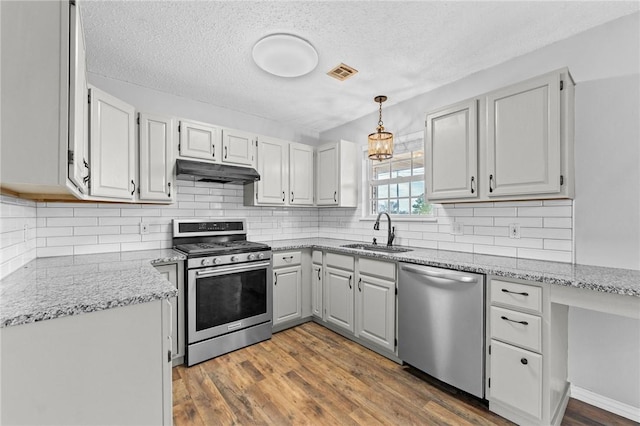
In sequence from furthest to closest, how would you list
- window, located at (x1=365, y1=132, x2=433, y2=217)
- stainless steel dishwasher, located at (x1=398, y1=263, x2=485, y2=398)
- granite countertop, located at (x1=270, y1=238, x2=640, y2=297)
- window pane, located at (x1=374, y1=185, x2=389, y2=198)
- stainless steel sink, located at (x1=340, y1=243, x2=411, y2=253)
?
window pane, located at (x1=374, y1=185, x2=389, y2=198) < window, located at (x1=365, y1=132, x2=433, y2=217) < stainless steel sink, located at (x1=340, y1=243, x2=411, y2=253) < stainless steel dishwasher, located at (x1=398, y1=263, x2=485, y2=398) < granite countertop, located at (x1=270, y1=238, x2=640, y2=297)

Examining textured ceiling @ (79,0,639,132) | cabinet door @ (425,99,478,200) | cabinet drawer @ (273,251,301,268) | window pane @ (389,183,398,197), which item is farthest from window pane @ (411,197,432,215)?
cabinet drawer @ (273,251,301,268)

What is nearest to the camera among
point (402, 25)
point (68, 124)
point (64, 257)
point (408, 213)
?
point (68, 124)

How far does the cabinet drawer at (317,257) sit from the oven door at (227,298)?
1.91 ft

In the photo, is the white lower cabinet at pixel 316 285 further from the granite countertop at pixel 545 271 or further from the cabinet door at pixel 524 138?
the cabinet door at pixel 524 138

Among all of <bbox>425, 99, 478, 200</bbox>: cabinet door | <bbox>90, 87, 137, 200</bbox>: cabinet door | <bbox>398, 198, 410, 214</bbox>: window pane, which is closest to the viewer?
<bbox>90, 87, 137, 200</bbox>: cabinet door

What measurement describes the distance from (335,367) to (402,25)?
8.61ft

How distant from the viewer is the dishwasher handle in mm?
1951

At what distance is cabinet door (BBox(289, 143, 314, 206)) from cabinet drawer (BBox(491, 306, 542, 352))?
239 cm

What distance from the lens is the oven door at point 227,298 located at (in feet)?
7.97

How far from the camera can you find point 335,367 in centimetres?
240

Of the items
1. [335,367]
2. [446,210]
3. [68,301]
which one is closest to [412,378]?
[335,367]

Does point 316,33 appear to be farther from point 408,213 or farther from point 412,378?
point 412,378

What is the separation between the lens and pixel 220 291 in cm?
258

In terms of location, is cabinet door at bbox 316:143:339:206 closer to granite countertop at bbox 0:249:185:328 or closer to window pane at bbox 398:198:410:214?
window pane at bbox 398:198:410:214
